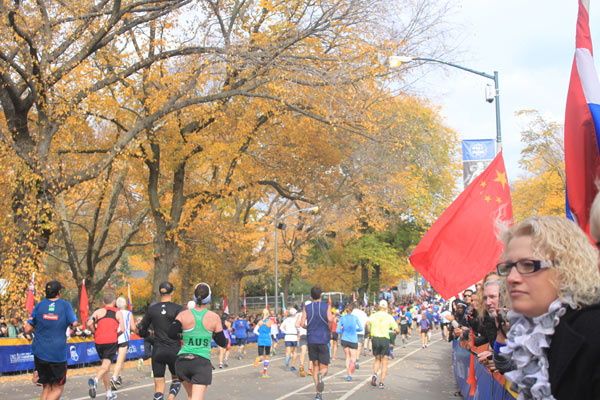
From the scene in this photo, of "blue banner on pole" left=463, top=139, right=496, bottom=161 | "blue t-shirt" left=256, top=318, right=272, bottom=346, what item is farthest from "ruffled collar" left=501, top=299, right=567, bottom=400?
"blue t-shirt" left=256, top=318, right=272, bottom=346

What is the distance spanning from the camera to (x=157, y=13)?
49.9 feet

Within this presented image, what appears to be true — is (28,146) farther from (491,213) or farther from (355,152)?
(355,152)

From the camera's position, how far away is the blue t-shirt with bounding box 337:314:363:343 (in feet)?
51.7

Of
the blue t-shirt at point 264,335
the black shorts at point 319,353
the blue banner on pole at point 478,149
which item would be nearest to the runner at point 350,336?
the blue t-shirt at point 264,335

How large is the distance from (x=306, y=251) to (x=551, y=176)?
19.5 metres

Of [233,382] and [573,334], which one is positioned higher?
[573,334]

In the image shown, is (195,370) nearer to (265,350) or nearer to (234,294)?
(265,350)

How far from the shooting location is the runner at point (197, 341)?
7562mm

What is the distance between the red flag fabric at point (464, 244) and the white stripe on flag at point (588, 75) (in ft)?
9.19

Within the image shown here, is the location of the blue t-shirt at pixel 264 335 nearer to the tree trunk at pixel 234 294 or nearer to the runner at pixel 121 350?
the runner at pixel 121 350

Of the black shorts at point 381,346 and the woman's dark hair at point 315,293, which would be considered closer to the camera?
the woman's dark hair at point 315,293

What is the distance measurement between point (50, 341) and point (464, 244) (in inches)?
213

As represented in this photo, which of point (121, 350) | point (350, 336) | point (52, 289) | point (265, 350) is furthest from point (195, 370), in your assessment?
point (265, 350)

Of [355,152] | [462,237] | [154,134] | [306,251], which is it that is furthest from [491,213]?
[306,251]
